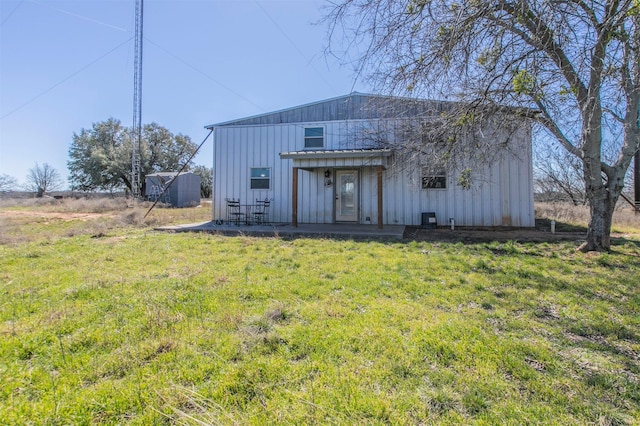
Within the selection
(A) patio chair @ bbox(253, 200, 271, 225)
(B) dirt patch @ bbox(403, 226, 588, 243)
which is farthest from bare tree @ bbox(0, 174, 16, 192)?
(B) dirt patch @ bbox(403, 226, 588, 243)

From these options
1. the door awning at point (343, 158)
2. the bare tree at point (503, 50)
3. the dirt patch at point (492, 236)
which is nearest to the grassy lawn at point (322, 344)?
the bare tree at point (503, 50)

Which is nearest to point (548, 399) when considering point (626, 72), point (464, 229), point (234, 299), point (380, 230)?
point (234, 299)

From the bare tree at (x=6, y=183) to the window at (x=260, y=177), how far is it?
21.1m

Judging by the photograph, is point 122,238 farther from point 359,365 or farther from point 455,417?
point 455,417

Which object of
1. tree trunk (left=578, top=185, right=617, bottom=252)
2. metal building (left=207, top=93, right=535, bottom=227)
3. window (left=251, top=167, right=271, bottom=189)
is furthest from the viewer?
window (left=251, top=167, right=271, bottom=189)

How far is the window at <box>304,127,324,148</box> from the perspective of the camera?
10.9 metres

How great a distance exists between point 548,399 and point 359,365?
1050mm

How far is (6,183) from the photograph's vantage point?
A: 870 inches

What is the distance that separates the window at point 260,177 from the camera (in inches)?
444

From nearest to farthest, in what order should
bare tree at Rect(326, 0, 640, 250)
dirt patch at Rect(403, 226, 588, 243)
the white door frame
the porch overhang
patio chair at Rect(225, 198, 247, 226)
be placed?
bare tree at Rect(326, 0, 640, 250) < dirt patch at Rect(403, 226, 588, 243) < the porch overhang < the white door frame < patio chair at Rect(225, 198, 247, 226)

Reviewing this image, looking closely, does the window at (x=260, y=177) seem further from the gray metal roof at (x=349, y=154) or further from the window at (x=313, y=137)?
the gray metal roof at (x=349, y=154)

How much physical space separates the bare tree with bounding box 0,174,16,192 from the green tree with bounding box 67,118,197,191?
7.02 meters

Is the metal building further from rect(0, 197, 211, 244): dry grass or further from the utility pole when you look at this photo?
the utility pole

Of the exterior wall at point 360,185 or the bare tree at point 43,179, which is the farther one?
the bare tree at point 43,179
